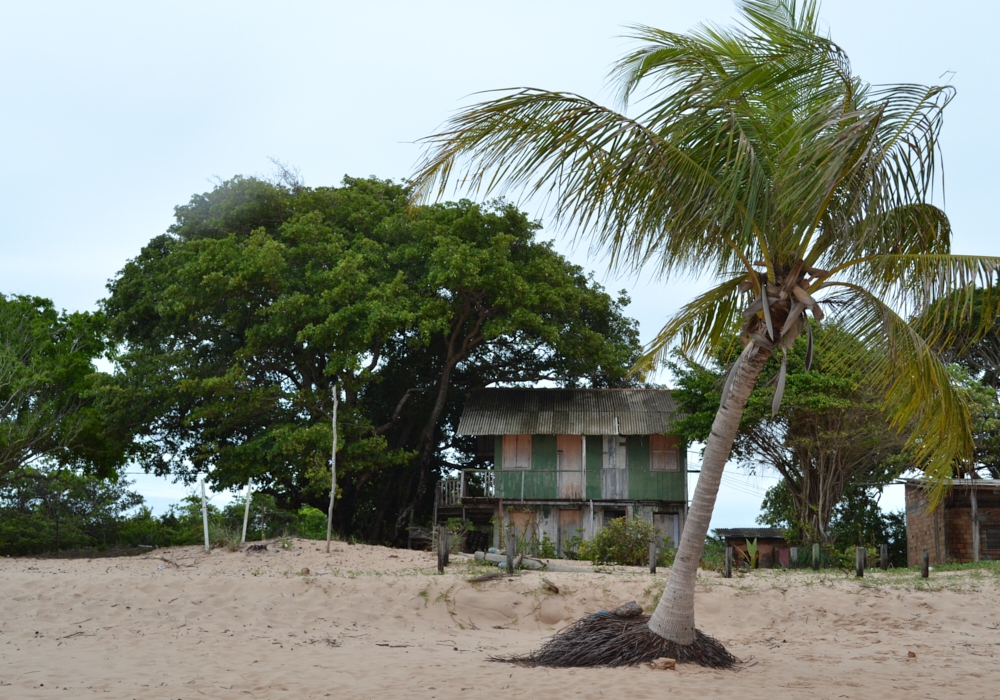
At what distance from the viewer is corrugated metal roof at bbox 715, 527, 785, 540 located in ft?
90.2

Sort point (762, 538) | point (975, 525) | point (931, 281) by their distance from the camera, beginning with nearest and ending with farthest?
1. point (931, 281)
2. point (975, 525)
3. point (762, 538)

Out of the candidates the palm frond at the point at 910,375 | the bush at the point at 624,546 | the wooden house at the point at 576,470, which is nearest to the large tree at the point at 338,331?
the wooden house at the point at 576,470

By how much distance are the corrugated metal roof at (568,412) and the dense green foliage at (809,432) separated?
1295 mm

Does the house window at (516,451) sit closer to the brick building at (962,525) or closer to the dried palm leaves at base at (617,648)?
the brick building at (962,525)

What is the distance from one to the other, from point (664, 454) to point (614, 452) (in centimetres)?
130

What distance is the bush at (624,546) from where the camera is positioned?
16812 mm

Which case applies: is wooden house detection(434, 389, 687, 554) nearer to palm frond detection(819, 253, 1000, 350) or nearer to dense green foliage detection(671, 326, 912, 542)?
dense green foliage detection(671, 326, 912, 542)

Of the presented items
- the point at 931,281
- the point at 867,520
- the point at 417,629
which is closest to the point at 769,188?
the point at 931,281

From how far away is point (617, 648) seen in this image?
8.93m

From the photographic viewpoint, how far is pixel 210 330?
72.3 feet

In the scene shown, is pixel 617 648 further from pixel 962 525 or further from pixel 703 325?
pixel 962 525

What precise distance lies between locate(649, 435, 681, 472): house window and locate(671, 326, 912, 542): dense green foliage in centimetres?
117

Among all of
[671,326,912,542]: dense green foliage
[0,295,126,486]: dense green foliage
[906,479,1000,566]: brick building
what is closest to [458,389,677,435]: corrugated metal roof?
[671,326,912,542]: dense green foliage

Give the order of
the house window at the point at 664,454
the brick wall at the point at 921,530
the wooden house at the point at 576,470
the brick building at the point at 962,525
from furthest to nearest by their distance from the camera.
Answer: the house window at the point at 664,454 → the wooden house at the point at 576,470 → the brick wall at the point at 921,530 → the brick building at the point at 962,525
